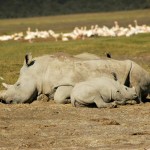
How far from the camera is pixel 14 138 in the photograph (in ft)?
39.1

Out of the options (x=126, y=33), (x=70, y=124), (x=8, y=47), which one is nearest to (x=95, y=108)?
(x=70, y=124)

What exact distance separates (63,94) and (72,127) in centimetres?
300

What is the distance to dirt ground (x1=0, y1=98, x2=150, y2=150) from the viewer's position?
37.1 feet

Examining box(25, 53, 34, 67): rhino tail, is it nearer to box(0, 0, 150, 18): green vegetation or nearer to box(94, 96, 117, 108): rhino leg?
box(94, 96, 117, 108): rhino leg

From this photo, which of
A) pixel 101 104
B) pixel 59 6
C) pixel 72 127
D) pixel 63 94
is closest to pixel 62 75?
pixel 63 94

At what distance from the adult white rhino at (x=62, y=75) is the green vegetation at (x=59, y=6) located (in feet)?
437

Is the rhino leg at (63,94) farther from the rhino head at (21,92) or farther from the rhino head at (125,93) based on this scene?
the rhino head at (125,93)

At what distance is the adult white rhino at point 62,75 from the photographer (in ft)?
52.5

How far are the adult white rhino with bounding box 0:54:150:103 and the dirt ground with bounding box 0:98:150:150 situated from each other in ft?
1.07

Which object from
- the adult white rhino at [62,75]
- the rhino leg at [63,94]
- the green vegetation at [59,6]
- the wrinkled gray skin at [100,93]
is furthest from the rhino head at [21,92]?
the green vegetation at [59,6]

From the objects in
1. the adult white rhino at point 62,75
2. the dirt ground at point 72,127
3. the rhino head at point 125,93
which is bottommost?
the dirt ground at point 72,127

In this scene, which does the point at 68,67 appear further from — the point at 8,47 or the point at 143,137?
the point at 8,47

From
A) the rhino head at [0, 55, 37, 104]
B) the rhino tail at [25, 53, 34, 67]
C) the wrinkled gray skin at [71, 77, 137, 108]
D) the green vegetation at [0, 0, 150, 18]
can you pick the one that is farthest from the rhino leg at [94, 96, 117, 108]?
the green vegetation at [0, 0, 150, 18]

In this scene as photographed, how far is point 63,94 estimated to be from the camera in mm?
15820
